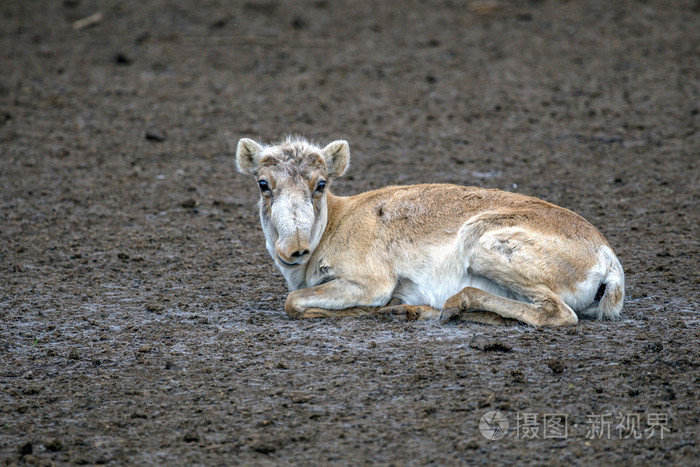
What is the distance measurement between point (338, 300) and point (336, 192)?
4699 millimetres

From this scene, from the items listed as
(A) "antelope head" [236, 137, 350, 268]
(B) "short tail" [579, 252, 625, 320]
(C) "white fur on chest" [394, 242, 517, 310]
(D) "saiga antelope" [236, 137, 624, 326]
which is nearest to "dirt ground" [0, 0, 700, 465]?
(B) "short tail" [579, 252, 625, 320]

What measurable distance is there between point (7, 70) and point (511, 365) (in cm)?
1640

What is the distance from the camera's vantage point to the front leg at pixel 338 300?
27.2 ft

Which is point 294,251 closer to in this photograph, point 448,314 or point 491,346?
point 448,314

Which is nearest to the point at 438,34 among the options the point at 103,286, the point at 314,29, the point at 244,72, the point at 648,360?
the point at 314,29

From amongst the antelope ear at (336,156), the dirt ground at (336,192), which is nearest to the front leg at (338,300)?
the dirt ground at (336,192)

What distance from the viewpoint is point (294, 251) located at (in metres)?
7.80

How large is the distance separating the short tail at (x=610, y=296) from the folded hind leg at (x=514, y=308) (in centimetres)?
32

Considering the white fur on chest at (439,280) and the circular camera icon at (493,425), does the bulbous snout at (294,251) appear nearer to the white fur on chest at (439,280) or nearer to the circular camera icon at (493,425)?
the white fur on chest at (439,280)

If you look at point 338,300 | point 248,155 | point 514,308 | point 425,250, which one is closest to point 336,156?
point 248,155

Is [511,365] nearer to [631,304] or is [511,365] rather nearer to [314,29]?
[631,304]

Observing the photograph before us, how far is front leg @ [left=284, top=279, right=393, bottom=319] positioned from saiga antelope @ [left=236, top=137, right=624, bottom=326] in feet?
0.03

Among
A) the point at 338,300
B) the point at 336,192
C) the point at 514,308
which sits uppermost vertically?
the point at 514,308

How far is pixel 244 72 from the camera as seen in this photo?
1877 centimetres
